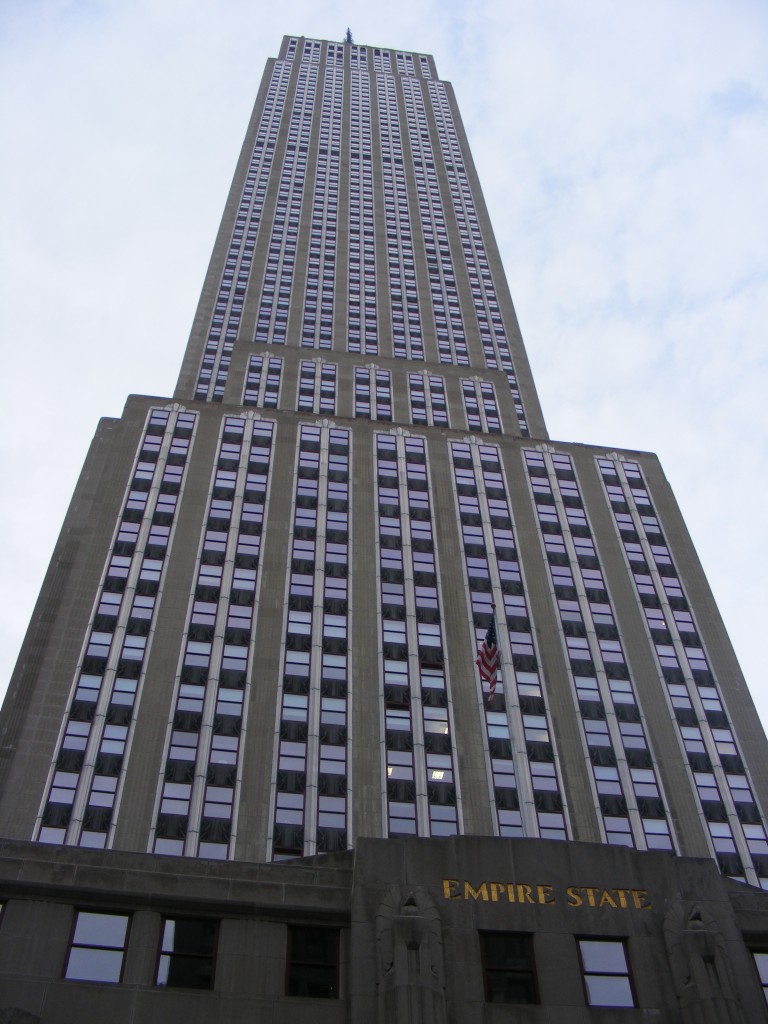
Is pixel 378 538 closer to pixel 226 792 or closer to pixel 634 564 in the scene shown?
pixel 634 564

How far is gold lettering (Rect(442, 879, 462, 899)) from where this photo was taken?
3175 centimetres

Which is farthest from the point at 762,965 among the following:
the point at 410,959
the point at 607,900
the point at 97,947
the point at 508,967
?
the point at 97,947

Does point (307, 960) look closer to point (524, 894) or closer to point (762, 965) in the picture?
point (524, 894)

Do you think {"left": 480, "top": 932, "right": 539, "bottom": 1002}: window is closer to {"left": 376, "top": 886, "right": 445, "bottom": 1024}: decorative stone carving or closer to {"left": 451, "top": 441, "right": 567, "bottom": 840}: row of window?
{"left": 376, "top": 886, "right": 445, "bottom": 1024}: decorative stone carving

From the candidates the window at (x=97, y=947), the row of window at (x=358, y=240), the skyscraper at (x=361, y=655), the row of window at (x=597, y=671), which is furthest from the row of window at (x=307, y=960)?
the row of window at (x=358, y=240)

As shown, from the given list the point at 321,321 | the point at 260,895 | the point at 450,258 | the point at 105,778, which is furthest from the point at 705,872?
the point at 450,258

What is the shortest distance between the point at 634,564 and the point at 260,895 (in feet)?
193

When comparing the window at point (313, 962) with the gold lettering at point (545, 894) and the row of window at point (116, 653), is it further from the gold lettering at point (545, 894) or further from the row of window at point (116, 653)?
the row of window at point (116, 653)

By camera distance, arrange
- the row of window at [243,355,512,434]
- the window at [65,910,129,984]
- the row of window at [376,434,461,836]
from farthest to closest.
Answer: the row of window at [243,355,512,434] < the row of window at [376,434,461,836] < the window at [65,910,129,984]

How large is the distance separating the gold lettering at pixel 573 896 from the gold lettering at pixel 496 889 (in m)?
2.03

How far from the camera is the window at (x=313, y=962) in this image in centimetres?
3008

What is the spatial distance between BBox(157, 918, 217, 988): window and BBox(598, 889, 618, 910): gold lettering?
12.0 meters

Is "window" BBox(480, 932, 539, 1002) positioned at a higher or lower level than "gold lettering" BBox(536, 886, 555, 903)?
lower

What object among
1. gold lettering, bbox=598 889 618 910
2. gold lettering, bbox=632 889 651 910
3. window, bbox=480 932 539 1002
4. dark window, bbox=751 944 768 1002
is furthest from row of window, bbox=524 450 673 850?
window, bbox=480 932 539 1002
